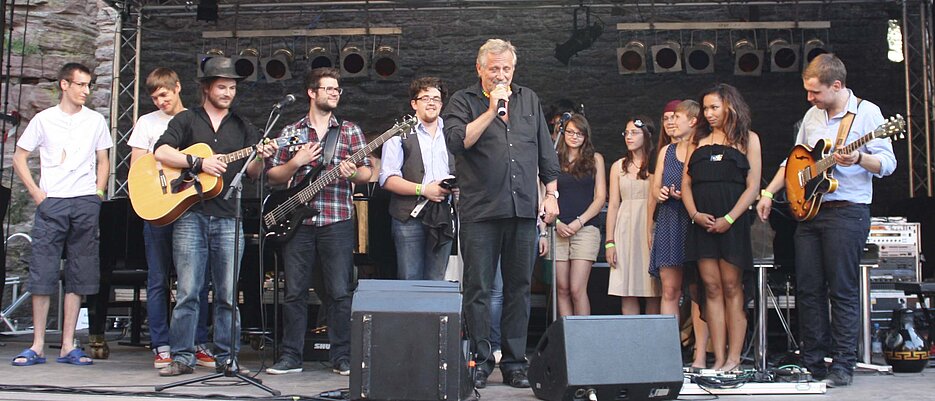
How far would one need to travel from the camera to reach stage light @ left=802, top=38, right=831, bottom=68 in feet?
36.1

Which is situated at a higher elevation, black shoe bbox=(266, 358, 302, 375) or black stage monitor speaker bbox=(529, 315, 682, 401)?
black stage monitor speaker bbox=(529, 315, 682, 401)

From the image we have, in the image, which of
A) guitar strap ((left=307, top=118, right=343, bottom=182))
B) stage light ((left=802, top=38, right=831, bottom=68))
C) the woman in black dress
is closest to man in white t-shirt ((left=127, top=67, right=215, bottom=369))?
guitar strap ((left=307, top=118, right=343, bottom=182))

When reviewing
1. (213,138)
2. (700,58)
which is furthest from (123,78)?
(700,58)

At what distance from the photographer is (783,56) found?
36.8 feet

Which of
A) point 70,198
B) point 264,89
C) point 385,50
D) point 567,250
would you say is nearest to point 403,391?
point 567,250

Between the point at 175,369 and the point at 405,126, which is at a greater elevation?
the point at 405,126

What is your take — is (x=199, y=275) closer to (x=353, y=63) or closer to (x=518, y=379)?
(x=518, y=379)

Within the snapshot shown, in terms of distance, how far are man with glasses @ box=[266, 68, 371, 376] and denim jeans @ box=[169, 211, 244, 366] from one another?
34cm

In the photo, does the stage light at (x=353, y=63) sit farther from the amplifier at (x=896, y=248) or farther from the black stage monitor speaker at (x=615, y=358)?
the black stage monitor speaker at (x=615, y=358)

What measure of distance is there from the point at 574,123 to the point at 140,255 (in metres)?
3.14

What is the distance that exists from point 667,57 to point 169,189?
701 cm

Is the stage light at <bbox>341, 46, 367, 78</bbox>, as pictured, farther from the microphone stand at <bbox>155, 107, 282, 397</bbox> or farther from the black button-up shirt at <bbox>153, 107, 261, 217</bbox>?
the microphone stand at <bbox>155, 107, 282, 397</bbox>

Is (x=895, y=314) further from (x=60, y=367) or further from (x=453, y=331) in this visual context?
(x=60, y=367)

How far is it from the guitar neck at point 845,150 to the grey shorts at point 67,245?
14.8 feet
